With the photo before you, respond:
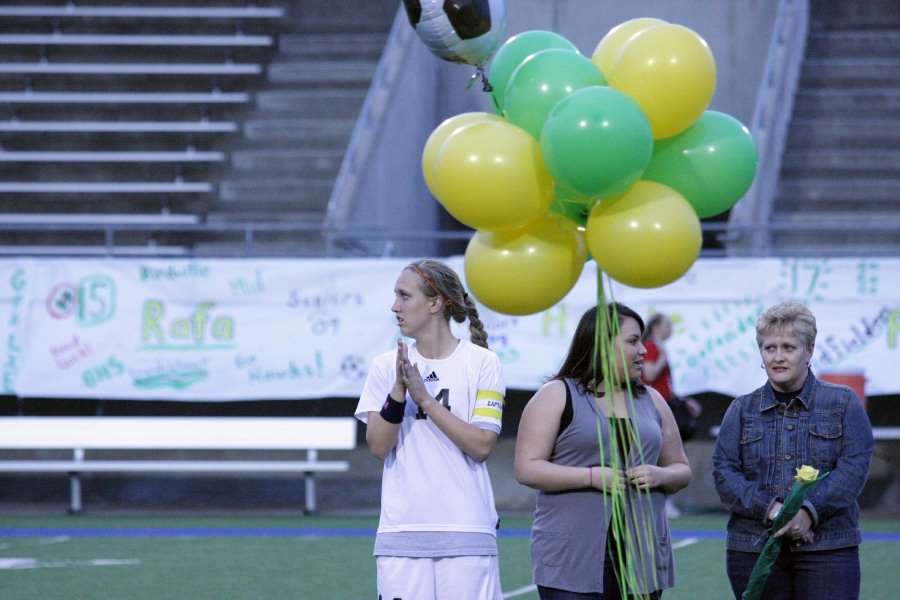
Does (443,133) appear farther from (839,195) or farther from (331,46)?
(331,46)

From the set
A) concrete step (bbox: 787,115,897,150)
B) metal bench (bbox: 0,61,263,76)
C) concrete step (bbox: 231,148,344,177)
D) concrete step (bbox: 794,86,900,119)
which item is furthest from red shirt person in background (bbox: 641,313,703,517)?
metal bench (bbox: 0,61,263,76)

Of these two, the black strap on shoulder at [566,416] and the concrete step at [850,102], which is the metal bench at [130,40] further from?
the black strap on shoulder at [566,416]

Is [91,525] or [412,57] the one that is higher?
[412,57]

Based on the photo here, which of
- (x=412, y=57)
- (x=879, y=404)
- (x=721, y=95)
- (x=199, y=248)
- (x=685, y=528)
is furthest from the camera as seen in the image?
(x=721, y=95)

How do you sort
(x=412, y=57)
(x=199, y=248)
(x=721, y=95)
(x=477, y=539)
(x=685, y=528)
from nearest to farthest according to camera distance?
(x=477, y=539) → (x=685, y=528) → (x=199, y=248) → (x=412, y=57) → (x=721, y=95)

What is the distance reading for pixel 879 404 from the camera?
1237cm

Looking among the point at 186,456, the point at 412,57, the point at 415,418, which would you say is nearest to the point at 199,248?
the point at 186,456

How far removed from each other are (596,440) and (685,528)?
701cm

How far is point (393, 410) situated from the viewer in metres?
4.13

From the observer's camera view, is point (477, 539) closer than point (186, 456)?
Yes

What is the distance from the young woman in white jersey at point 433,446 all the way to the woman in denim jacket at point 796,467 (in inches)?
31.7

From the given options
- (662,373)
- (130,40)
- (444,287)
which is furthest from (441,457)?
(130,40)

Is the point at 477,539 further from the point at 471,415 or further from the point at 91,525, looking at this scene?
the point at 91,525

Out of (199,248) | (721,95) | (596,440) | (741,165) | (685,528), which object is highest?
(721,95)
